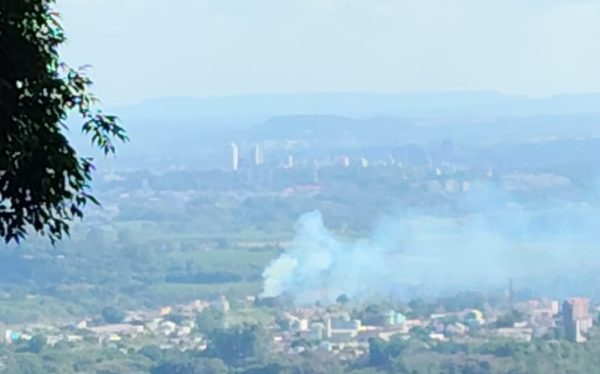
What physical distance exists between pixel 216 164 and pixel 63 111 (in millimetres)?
59344

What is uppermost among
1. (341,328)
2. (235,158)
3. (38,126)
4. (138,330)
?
(38,126)

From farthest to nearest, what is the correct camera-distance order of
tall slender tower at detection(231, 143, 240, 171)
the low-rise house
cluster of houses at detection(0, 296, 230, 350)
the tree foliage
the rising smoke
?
tall slender tower at detection(231, 143, 240, 171), the rising smoke, cluster of houses at detection(0, 296, 230, 350), the low-rise house, the tree foliage

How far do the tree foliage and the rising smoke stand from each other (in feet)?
102

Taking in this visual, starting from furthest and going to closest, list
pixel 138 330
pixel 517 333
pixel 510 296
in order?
1. pixel 510 296
2. pixel 138 330
3. pixel 517 333

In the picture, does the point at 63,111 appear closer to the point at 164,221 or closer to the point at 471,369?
the point at 471,369

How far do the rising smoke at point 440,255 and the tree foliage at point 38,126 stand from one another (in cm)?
3124

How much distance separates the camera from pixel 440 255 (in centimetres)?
4191

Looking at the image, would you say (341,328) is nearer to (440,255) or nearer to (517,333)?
(517,333)

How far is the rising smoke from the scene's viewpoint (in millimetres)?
37219

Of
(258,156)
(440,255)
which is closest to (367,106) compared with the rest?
(258,156)

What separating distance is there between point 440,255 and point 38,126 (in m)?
38.1

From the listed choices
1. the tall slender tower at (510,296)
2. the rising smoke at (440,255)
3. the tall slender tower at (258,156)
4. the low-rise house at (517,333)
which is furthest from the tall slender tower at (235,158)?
the low-rise house at (517,333)

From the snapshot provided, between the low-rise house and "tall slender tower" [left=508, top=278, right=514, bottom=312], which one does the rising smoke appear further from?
the low-rise house

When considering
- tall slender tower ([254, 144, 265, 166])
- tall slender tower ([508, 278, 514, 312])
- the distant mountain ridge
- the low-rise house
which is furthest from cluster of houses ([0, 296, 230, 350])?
the distant mountain ridge
